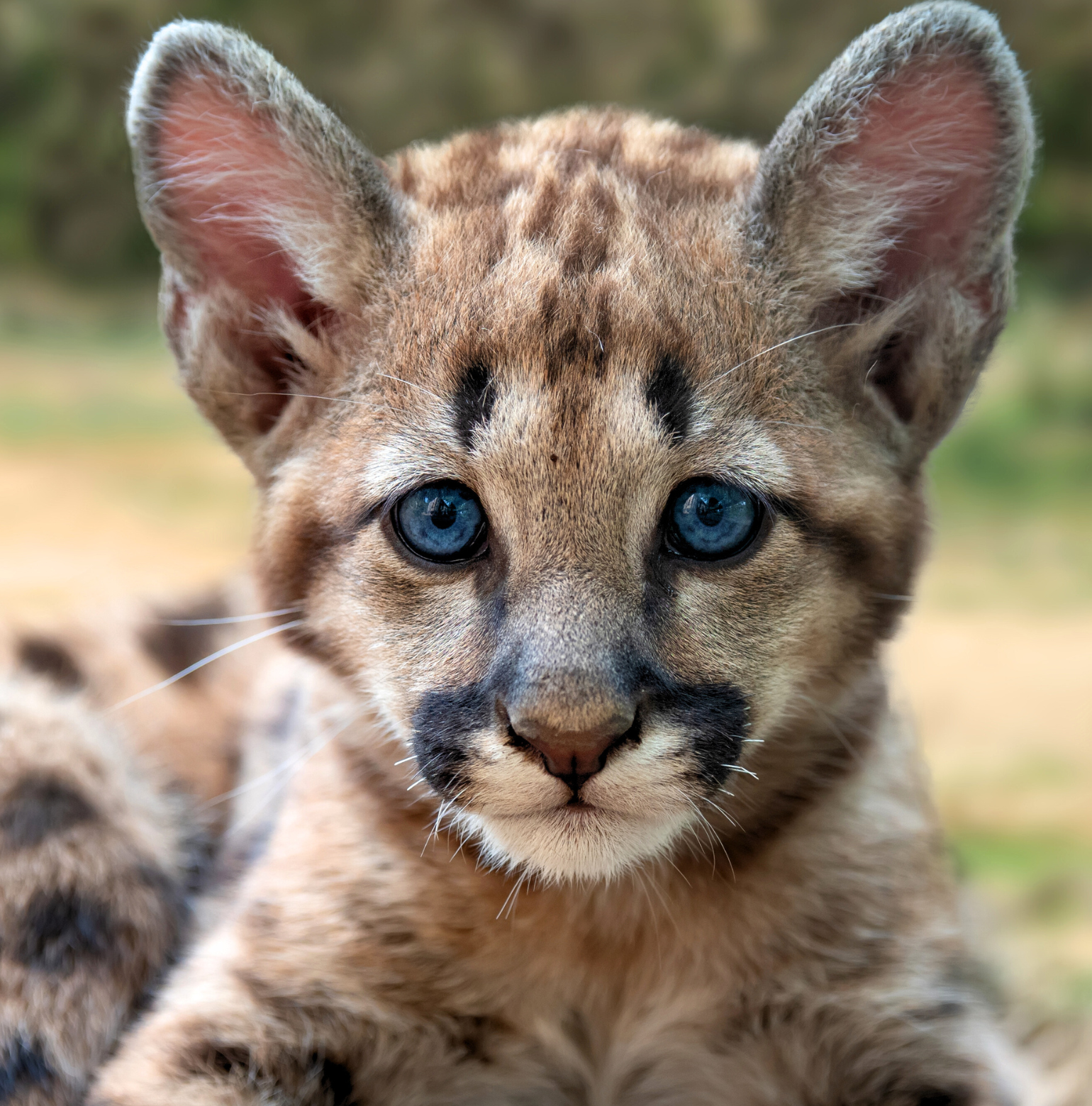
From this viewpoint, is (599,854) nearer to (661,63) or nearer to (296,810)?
(296,810)

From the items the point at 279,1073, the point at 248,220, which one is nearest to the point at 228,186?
the point at 248,220

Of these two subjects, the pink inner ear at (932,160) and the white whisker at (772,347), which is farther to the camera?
the pink inner ear at (932,160)

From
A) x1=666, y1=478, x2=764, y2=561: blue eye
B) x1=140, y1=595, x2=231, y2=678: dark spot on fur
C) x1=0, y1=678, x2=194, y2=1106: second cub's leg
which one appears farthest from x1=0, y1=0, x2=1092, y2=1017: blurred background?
x1=666, y1=478, x2=764, y2=561: blue eye

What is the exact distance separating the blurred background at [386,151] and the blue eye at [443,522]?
3323mm

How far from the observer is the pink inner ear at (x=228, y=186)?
2627mm

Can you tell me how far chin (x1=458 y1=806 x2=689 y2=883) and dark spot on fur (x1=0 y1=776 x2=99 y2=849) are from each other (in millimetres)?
932

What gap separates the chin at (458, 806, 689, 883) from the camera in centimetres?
229

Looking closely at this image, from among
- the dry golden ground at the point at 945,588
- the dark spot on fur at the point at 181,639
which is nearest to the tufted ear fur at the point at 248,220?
the dry golden ground at the point at 945,588

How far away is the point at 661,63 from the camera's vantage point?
6957 millimetres

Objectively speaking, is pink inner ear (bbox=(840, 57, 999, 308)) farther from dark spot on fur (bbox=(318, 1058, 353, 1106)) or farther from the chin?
dark spot on fur (bbox=(318, 1058, 353, 1106))

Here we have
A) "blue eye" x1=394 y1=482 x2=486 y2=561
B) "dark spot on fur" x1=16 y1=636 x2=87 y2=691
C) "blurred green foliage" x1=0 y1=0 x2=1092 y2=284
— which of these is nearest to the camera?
"blue eye" x1=394 y1=482 x2=486 y2=561

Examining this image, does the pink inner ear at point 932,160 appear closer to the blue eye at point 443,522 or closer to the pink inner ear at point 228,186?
the blue eye at point 443,522

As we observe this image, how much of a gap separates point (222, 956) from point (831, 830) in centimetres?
115

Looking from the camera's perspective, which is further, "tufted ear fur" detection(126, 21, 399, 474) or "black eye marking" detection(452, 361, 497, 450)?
"tufted ear fur" detection(126, 21, 399, 474)
